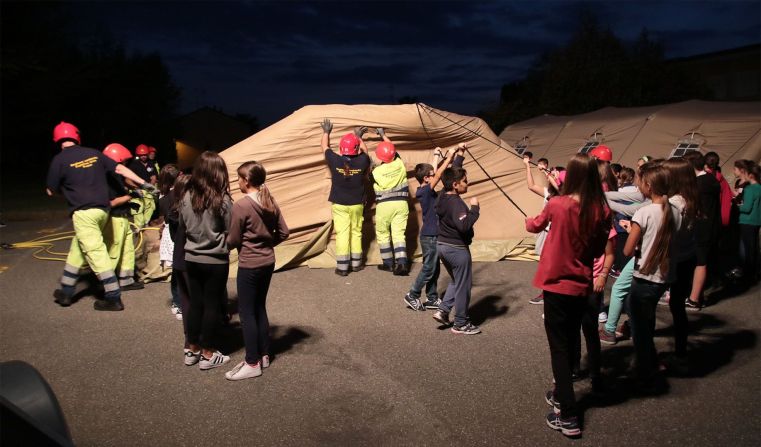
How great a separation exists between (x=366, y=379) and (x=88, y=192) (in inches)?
154

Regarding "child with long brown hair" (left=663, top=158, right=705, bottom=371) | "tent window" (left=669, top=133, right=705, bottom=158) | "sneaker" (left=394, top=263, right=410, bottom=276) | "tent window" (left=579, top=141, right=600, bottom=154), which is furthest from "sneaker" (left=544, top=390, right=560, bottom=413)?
"tent window" (left=579, top=141, right=600, bottom=154)

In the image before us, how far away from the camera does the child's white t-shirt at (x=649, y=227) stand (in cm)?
400

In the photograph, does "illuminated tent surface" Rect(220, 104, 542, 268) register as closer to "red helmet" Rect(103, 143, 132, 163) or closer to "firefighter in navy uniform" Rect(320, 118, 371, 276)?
"firefighter in navy uniform" Rect(320, 118, 371, 276)

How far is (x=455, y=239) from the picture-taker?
527cm

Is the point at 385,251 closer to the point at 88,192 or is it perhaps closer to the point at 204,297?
the point at 204,297

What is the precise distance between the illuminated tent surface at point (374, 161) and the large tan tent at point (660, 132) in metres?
3.50

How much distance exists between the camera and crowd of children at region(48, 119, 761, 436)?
3684mm

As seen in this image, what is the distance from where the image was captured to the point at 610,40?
88.8ft

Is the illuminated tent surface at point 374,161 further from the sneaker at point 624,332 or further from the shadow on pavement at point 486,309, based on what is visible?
the sneaker at point 624,332

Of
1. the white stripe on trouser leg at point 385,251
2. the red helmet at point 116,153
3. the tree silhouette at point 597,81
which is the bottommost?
the white stripe on trouser leg at point 385,251

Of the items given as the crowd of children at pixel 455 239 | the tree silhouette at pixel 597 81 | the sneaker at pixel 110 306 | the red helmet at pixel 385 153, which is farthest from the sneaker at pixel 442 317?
the tree silhouette at pixel 597 81

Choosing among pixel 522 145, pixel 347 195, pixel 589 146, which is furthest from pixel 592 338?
pixel 522 145

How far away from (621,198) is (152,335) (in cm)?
474

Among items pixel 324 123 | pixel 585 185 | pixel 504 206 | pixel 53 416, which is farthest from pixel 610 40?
pixel 53 416
